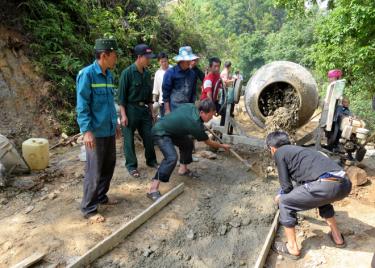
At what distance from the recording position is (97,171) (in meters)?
3.82

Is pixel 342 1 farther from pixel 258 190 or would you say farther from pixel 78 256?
pixel 78 256

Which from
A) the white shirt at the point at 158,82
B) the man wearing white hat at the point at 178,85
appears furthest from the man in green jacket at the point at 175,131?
the white shirt at the point at 158,82

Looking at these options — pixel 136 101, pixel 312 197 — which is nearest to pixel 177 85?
pixel 136 101

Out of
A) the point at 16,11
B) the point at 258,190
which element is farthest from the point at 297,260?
the point at 16,11

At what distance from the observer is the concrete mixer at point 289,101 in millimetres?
5336

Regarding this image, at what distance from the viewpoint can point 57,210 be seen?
4.12 meters

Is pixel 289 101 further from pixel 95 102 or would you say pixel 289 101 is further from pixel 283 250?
pixel 95 102

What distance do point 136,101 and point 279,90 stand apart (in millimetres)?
2510

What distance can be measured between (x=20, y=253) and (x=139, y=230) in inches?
45.5

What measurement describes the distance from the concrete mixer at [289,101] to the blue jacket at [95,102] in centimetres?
267

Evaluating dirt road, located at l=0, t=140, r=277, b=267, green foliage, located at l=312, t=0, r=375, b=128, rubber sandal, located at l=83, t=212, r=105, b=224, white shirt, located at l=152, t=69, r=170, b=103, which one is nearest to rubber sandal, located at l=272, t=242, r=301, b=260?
dirt road, located at l=0, t=140, r=277, b=267

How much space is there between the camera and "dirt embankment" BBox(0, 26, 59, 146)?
21.7 feet

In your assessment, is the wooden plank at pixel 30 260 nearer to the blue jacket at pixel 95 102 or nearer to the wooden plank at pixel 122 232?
the wooden plank at pixel 122 232

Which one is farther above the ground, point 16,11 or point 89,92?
point 16,11
